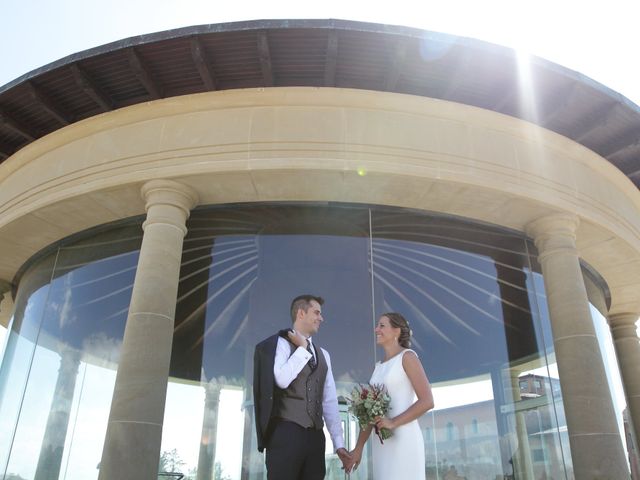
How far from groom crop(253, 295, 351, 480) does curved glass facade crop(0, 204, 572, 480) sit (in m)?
3.12

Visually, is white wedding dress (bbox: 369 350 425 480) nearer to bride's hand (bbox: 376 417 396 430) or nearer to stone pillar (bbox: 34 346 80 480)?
bride's hand (bbox: 376 417 396 430)

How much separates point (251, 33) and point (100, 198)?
11.3ft

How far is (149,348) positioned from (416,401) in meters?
4.03

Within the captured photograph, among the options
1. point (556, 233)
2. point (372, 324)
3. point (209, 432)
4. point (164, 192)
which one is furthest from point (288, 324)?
point (556, 233)

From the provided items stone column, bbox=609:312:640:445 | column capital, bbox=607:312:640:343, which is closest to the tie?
stone column, bbox=609:312:640:445

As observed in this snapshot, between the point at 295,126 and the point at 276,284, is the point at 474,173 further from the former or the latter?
the point at 276,284

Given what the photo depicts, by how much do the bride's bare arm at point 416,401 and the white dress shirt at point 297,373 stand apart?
1.69 ft

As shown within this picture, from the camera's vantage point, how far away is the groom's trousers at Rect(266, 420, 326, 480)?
396 centimetres

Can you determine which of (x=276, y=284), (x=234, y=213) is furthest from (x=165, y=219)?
(x=276, y=284)

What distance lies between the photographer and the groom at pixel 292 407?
13.2ft

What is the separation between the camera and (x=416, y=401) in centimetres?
406

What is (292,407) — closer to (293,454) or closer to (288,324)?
(293,454)

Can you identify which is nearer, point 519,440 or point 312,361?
point 312,361

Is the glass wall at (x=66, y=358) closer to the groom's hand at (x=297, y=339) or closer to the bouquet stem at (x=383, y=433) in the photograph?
the groom's hand at (x=297, y=339)
